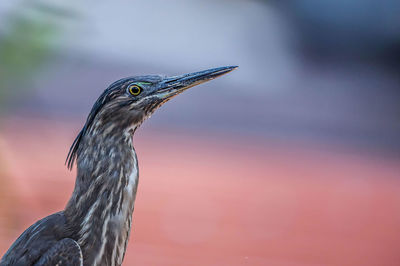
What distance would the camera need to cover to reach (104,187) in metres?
1.67

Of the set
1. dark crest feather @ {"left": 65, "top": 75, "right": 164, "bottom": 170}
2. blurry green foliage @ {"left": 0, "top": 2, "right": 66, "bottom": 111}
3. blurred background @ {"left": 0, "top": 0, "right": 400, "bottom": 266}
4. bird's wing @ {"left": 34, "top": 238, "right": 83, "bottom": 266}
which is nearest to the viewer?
bird's wing @ {"left": 34, "top": 238, "right": 83, "bottom": 266}

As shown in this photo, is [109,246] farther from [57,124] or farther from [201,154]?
[57,124]

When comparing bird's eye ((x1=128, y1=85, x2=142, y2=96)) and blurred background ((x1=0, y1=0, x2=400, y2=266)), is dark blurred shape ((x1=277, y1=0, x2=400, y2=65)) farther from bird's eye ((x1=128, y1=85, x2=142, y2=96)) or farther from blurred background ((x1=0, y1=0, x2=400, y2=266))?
bird's eye ((x1=128, y1=85, x2=142, y2=96))

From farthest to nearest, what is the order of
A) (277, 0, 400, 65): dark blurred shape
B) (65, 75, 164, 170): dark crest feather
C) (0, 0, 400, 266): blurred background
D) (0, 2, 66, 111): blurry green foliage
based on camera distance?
1. (277, 0, 400, 65): dark blurred shape
2. (0, 0, 400, 266): blurred background
3. (0, 2, 66, 111): blurry green foliage
4. (65, 75, 164, 170): dark crest feather

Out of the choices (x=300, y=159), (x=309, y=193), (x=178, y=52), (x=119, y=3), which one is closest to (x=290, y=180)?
(x=309, y=193)

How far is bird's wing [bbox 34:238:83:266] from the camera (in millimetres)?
1559

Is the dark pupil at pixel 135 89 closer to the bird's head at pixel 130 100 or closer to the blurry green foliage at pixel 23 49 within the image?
the bird's head at pixel 130 100

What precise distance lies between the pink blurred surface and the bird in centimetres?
169

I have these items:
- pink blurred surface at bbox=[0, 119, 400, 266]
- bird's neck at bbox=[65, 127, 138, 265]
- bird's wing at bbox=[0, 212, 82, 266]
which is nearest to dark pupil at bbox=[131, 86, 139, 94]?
bird's neck at bbox=[65, 127, 138, 265]

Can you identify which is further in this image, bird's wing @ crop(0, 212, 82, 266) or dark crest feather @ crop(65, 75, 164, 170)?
dark crest feather @ crop(65, 75, 164, 170)

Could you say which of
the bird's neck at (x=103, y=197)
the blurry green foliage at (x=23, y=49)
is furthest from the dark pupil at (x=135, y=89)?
the blurry green foliage at (x=23, y=49)

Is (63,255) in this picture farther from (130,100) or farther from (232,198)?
(232,198)

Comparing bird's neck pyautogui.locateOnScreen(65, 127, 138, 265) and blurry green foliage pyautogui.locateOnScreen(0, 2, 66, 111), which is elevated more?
blurry green foliage pyautogui.locateOnScreen(0, 2, 66, 111)

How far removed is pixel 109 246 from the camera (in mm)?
1658
